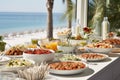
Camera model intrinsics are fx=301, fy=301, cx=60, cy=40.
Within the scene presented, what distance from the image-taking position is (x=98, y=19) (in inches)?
190

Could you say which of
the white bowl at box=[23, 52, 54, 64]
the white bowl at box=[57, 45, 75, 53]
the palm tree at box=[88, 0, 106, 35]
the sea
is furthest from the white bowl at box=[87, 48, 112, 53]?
the sea

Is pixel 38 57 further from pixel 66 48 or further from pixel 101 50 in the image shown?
pixel 101 50

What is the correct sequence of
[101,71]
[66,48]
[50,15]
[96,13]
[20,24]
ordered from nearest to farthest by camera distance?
1. [101,71]
2. [66,48]
3. [96,13]
4. [50,15]
5. [20,24]

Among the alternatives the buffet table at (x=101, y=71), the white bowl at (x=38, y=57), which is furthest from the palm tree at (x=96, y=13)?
the white bowl at (x=38, y=57)

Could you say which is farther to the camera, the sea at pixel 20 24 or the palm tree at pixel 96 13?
the sea at pixel 20 24

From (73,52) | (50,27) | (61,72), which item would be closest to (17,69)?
(61,72)

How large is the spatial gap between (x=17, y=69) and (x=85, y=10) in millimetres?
3181

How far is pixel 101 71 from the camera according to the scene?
173 cm

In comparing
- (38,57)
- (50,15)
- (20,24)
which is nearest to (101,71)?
(38,57)

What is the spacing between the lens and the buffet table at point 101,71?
154cm

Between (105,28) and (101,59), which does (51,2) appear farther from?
(101,59)

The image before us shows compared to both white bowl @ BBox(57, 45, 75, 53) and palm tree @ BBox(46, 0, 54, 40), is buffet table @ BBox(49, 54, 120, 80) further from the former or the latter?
palm tree @ BBox(46, 0, 54, 40)

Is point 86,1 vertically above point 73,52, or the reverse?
point 86,1

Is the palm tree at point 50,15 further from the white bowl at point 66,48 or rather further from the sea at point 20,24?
the sea at point 20,24
